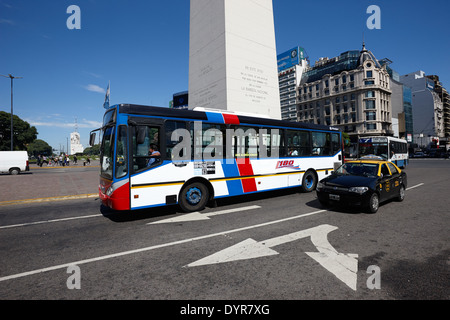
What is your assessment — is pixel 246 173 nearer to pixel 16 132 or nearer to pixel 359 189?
pixel 359 189

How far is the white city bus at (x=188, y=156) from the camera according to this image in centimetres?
615

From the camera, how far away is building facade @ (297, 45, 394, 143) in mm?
69812

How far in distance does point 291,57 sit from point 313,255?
105 metres

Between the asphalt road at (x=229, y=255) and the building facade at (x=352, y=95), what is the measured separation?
72.1 metres

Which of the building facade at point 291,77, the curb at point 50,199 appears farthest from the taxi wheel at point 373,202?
the building facade at point 291,77

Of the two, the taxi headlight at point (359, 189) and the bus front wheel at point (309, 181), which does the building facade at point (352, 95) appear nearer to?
the bus front wheel at point (309, 181)

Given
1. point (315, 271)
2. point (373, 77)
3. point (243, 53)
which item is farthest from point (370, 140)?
point (373, 77)

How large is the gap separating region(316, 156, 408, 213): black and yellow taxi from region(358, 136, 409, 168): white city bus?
18.5 m

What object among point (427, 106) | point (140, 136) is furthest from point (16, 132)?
point (427, 106)

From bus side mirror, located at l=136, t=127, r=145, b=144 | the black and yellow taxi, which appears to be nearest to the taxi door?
the black and yellow taxi

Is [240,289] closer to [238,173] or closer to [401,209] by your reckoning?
[238,173]

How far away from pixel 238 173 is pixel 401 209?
16.7ft

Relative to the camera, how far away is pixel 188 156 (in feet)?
23.0
